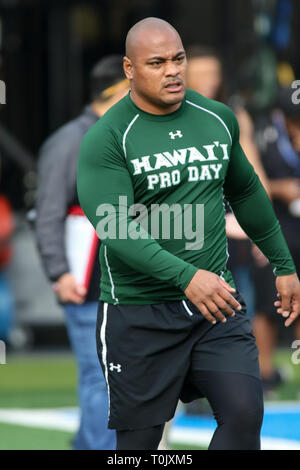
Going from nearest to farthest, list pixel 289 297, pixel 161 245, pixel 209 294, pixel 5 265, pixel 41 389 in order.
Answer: pixel 209 294, pixel 161 245, pixel 289 297, pixel 41 389, pixel 5 265

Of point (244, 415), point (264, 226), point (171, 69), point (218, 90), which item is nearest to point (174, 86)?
point (171, 69)

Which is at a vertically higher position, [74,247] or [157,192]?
[157,192]

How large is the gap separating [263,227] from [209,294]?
2.41 feet

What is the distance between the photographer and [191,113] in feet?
16.2

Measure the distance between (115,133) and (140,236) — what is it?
42 cm

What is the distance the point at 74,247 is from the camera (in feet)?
→ 22.2

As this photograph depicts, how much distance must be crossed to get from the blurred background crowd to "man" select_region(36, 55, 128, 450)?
514 cm

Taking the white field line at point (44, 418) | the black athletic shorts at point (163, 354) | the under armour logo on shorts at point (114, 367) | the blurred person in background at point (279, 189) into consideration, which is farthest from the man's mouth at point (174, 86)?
the blurred person in background at point (279, 189)

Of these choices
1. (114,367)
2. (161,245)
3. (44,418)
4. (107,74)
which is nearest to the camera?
(161,245)

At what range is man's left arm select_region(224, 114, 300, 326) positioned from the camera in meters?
5.15

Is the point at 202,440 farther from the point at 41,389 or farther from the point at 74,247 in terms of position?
the point at 41,389

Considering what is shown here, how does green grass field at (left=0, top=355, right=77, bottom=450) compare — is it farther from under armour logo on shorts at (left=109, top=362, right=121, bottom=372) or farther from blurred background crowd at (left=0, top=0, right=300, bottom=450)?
under armour logo on shorts at (left=109, top=362, right=121, bottom=372)

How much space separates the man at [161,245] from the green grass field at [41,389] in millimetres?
2606
